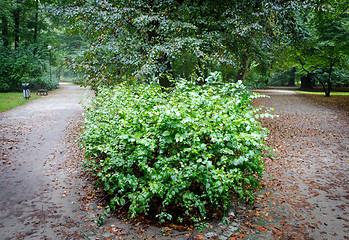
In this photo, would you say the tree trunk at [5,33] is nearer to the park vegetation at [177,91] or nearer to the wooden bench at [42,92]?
the park vegetation at [177,91]

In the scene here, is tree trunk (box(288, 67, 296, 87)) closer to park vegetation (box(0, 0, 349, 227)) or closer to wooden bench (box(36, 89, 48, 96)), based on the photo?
park vegetation (box(0, 0, 349, 227))

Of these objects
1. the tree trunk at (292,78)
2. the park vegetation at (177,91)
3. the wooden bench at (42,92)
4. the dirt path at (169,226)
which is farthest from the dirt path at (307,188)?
the tree trunk at (292,78)

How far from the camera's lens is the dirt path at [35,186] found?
365cm

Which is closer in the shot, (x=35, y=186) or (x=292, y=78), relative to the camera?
(x=35, y=186)

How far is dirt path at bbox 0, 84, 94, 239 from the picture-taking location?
3646mm

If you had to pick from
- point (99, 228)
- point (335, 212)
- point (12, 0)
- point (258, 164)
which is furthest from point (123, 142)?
point (12, 0)

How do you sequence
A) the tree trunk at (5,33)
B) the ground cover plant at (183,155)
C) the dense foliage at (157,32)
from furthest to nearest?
the tree trunk at (5,33)
the dense foliage at (157,32)
the ground cover plant at (183,155)

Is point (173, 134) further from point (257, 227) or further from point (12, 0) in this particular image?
point (12, 0)

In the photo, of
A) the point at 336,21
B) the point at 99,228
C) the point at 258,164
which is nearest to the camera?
the point at 99,228

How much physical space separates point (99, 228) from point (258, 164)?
8.34ft

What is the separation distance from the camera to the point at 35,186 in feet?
16.3

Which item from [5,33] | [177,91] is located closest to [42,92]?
[5,33]

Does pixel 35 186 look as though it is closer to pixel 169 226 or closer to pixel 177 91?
pixel 169 226

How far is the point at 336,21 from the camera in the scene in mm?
20438
